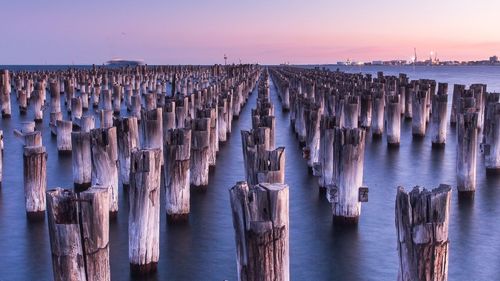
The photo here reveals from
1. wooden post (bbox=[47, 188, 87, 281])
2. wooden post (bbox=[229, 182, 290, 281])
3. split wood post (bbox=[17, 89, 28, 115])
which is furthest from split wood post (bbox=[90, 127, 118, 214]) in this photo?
split wood post (bbox=[17, 89, 28, 115])

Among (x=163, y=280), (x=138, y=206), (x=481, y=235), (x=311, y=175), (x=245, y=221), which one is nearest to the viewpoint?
(x=245, y=221)

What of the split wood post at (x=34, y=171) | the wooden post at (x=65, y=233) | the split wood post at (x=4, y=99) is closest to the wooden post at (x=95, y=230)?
the wooden post at (x=65, y=233)

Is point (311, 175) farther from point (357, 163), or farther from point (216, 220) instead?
point (357, 163)

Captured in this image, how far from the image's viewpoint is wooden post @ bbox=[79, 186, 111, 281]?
5457 mm

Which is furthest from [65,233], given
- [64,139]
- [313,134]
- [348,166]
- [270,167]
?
[64,139]

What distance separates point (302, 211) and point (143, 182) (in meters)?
4.72

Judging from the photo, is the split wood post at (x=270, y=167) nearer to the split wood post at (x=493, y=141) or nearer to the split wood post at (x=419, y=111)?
the split wood post at (x=493, y=141)

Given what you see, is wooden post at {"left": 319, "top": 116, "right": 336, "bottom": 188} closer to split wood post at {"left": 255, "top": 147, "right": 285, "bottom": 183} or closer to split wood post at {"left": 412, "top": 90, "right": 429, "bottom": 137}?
split wood post at {"left": 255, "top": 147, "right": 285, "bottom": 183}

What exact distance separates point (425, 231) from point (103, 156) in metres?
5.65

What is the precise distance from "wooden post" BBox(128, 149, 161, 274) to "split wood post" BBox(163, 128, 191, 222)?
146cm

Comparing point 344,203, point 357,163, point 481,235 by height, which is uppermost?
point 357,163

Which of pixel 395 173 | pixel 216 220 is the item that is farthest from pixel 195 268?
pixel 395 173

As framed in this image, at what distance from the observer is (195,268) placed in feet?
28.0

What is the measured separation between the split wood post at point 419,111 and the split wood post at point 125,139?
10.5 meters
